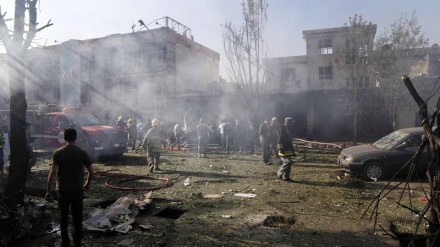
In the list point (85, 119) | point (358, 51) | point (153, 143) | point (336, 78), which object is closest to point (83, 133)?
point (85, 119)

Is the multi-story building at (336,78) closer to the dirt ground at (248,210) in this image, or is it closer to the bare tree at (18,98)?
the dirt ground at (248,210)

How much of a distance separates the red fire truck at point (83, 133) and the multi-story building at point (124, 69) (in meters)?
10.6

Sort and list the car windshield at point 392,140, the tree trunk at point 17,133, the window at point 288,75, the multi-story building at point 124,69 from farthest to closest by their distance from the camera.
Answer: the window at point 288,75 < the multi-story building at point 124,69 < the car windshield at point 392,140 < the tree trunk at point 17,133

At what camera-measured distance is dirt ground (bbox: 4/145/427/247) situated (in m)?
4.27

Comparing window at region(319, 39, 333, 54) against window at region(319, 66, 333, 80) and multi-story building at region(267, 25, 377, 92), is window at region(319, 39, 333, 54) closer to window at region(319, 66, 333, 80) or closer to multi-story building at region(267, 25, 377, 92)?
multi-story building at region(267, 25, 377, 92)

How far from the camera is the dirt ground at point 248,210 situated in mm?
4273

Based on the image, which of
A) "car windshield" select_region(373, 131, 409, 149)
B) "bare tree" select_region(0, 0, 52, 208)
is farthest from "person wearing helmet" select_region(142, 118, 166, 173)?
"car windshield" select_region(373, 131, 409, 149)

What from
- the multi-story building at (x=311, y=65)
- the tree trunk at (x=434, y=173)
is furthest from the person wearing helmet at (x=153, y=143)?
the multi-story building at (x=311, y=65)

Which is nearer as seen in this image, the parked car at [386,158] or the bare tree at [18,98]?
the bare tree at [18,98]

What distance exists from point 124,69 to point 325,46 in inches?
741

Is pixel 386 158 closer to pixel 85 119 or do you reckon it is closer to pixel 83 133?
pixel 83 133

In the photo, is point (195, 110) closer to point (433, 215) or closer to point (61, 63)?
point (61, 63)

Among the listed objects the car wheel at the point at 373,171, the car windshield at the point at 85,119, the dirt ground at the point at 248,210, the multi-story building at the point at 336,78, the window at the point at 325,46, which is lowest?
the dirt ground at the point at 248,210

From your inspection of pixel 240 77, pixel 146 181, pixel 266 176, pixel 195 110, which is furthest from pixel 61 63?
pixel 266 176
